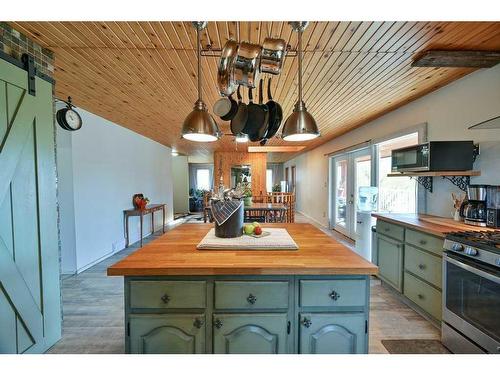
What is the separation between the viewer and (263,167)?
793 cm

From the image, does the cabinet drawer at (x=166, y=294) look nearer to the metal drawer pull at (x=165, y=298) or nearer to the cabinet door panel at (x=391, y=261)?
the metal drawer pull at (x=165, y=298)

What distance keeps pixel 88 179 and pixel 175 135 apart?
208 centimetres

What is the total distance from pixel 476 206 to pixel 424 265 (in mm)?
718

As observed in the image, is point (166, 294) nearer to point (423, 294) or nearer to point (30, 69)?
point (30, 69)

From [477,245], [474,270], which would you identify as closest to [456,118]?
[477,245]

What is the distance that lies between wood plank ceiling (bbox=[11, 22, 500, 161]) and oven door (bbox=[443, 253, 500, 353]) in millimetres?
1675

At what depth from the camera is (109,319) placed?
228 centimetres

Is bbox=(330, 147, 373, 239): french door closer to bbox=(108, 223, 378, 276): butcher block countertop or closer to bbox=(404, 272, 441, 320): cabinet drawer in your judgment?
bbox=(404, 272, 441, 320): cabinet drawer

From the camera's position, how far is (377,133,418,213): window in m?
3.38

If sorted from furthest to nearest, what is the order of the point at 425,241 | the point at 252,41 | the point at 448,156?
the point at 448,156, the point at 425,241, the point at 252,41

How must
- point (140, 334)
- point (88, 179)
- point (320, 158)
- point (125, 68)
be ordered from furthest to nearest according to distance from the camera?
point (320, 158)
point (88, 179)
point (125, 68)
point (140, 334)

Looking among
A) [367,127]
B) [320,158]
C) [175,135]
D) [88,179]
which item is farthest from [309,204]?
[88,179]

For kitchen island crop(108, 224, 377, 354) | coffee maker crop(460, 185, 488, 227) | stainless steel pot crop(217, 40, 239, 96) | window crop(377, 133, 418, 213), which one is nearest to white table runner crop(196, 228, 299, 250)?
kitchen island crop(108, 224, 377, 354)
